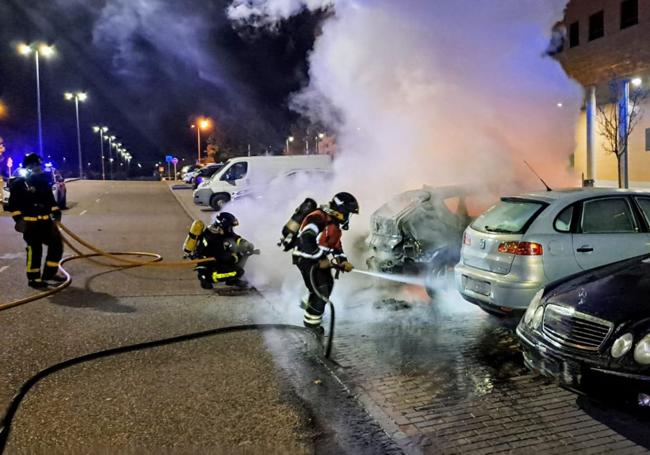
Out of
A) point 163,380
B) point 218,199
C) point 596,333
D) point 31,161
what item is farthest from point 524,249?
point 218,199

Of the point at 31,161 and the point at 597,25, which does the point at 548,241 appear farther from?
the point at 597,25

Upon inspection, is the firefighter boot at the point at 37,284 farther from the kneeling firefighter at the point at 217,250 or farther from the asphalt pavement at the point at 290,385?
the kneeling firefighter at the point at 217,250

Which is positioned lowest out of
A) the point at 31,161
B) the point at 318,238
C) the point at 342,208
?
the point at 318,238

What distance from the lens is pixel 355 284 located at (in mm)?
8750

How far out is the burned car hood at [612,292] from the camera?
12.5 feet

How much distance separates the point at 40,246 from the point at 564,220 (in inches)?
271

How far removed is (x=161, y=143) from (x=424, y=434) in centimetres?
10745

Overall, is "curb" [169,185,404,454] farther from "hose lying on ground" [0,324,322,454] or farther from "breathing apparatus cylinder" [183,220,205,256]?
"breathing apparatus cylinder" [183,220,205,256]

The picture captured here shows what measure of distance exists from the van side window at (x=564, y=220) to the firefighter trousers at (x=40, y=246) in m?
6.71

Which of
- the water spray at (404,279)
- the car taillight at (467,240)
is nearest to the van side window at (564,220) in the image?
the car taillight at (467,240)

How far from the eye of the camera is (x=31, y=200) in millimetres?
8383

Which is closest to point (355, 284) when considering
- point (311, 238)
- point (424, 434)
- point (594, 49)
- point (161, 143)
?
point (311, 238)

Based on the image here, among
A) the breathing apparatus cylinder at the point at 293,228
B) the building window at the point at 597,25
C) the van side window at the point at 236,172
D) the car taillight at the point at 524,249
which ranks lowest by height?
the car taillight at the point at 524,249

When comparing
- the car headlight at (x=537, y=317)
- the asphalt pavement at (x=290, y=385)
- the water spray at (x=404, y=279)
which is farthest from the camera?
the water spray at (x=404, y=279)
